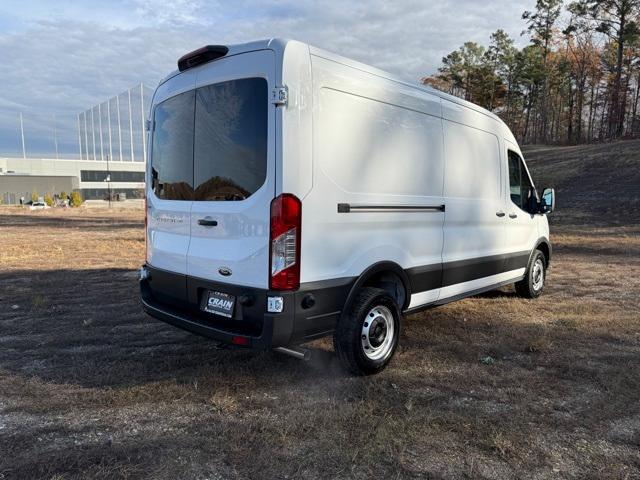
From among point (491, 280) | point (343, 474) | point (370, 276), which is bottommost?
point (343, 474)

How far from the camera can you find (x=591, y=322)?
18.3 ft

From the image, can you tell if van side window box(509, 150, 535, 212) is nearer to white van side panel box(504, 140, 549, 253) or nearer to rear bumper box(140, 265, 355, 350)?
white van side panel box(504, 140, 549, 253)

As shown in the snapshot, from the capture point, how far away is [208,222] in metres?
3.72

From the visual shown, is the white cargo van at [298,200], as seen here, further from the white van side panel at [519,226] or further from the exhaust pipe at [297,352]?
the white van side panel at [519,226]

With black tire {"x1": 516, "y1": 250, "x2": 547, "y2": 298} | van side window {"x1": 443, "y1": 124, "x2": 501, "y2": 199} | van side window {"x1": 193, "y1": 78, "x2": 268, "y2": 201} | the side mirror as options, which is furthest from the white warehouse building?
van side window {"x1": 193, "y1": 78, "x2": 268, "y2": 201}

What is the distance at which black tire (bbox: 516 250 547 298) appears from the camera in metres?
6.64

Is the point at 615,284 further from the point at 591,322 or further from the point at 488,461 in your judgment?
the point at 488,461

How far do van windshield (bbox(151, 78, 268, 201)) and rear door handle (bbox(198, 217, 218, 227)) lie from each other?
0.54 feet

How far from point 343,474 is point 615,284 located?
6.90 metres

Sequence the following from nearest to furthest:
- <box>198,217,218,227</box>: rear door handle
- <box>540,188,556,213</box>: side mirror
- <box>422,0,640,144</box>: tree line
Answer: <box>198,217,218,227</box>: rear door handle < <box>540,188,556,213</box>: side mirror < <box>422,0,640,144</box>: tree line

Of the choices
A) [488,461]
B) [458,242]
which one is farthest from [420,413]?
[458,242]

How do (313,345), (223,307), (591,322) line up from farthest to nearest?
(591,322) < (313,345) < (223,307)

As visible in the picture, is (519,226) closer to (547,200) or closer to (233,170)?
(547,200)

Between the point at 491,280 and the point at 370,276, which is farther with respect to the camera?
the point at 491,280
